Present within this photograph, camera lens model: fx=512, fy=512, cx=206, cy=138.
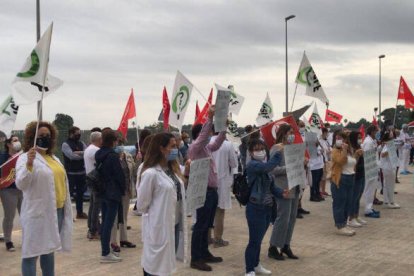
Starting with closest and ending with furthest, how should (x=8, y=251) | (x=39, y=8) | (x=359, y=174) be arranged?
(x=8, y=251) → (x=359, y=174) → (x=39, y=8)

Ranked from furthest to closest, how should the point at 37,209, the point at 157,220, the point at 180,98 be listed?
the point at 180,98
the point at 37,209
the point at 157,220

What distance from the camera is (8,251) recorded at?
26.6ft

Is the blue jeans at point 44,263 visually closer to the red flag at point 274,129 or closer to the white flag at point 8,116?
the white flag at point 8,116

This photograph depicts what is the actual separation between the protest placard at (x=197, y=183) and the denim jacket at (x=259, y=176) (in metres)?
0.64

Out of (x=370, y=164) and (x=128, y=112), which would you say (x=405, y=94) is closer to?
(x=370, y=164)

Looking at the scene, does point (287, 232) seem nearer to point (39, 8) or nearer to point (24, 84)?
point (24, 84)

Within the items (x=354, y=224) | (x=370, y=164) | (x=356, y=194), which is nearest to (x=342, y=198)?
(x=356, y=194)

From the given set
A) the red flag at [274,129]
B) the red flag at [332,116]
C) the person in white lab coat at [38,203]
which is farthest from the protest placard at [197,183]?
the red flag at [332,116]

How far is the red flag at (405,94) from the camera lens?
1664 centimetres

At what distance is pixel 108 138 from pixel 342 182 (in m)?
4.42

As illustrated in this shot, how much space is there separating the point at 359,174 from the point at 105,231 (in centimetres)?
524

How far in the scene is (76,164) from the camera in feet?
37.1

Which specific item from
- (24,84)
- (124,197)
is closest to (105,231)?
(124,197)

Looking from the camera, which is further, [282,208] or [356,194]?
[356,194]
